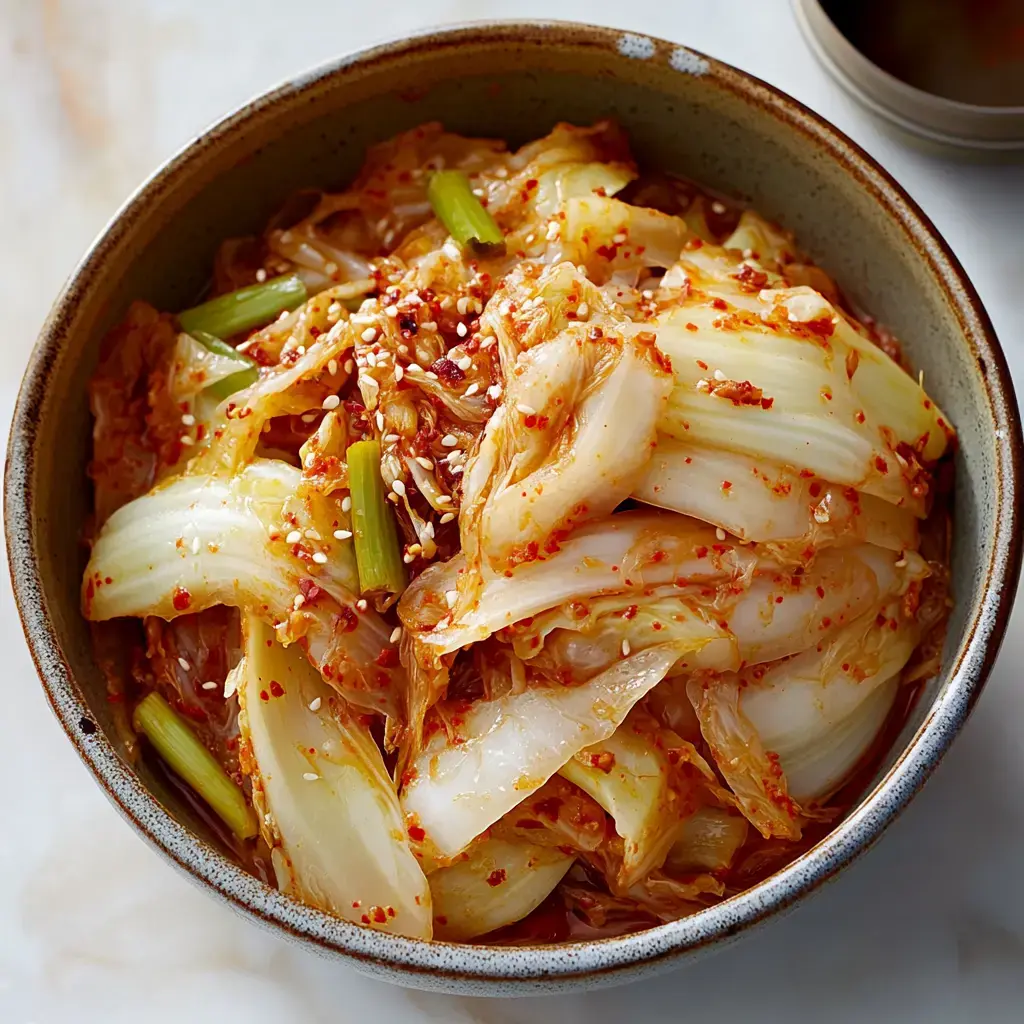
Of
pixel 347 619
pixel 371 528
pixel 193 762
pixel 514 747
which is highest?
pixel 371 528

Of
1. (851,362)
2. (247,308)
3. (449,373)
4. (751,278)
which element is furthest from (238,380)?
(851,362)

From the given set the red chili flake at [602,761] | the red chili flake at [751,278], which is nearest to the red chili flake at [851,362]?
the red chili flake at [751,278]

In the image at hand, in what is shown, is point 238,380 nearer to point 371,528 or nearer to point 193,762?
point 371,528

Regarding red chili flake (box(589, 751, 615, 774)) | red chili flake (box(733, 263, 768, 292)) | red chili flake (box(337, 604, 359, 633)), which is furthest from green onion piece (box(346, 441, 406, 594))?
red chili flake (box(733, 263, 768, 292))

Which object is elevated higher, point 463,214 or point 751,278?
point 463,214

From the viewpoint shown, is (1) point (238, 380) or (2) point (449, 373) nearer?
(2) point (449, 373)

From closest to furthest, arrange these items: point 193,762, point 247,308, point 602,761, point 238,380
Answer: point 602,761, point 193,762, point 238,380, point 247,308

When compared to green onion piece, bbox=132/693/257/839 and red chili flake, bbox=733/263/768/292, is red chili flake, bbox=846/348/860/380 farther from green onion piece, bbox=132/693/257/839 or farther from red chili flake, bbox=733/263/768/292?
green onion piece, bbox=132/693/257/839

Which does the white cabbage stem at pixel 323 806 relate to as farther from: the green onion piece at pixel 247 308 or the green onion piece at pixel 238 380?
the green onion piece at pixel 247 308
